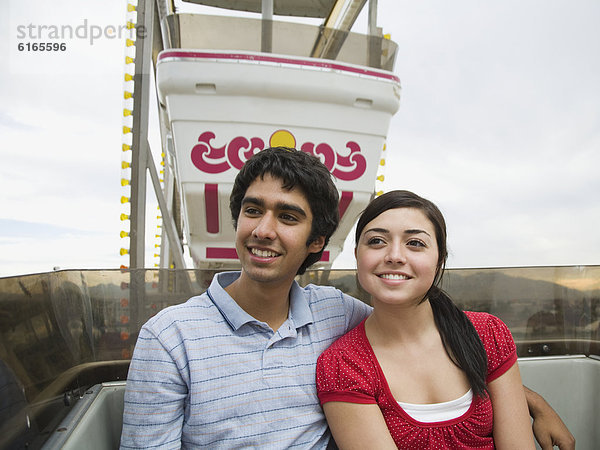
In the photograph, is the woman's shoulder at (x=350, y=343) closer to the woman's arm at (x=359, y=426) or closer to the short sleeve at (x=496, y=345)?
the woman's arm at (x=359, y=426)

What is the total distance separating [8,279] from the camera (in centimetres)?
84

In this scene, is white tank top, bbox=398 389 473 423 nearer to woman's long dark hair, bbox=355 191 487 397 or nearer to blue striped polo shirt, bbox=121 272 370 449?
woman's long dark hair, bbox=355 191 487 397

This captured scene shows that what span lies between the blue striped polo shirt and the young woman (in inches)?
2.3

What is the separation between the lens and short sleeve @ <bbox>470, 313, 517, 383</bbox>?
0.90 m

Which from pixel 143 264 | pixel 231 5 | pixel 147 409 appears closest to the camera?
pixel 147 409

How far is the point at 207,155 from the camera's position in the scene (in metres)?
2.49

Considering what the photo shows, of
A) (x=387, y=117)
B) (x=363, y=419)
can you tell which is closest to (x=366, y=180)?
(x=387, y=117)

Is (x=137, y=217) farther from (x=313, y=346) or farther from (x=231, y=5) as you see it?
(x=313, y=346)

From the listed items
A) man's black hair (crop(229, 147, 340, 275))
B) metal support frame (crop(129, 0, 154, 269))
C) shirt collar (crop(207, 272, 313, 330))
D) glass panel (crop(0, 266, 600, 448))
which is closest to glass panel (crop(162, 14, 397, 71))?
metal support frame (crop(129, 0, 154, 269))

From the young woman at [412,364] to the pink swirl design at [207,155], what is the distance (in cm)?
169

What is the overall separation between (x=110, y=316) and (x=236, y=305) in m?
0.53

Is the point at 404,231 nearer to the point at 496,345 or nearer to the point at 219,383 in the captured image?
the point at 496,345

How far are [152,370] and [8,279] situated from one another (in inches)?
12.8

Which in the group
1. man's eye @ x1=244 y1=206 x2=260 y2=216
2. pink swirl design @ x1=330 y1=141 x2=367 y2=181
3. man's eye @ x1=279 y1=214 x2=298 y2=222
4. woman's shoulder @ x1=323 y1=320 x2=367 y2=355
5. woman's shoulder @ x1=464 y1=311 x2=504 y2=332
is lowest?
woman's shoulder @ x1=323 y1=320 x2=367 y2=355
